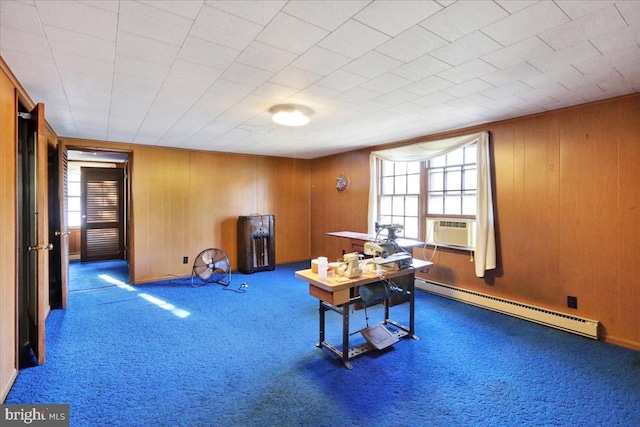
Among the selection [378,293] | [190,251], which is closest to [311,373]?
[378,293]

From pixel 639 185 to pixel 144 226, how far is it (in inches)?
250

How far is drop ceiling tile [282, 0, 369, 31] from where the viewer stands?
1509mm

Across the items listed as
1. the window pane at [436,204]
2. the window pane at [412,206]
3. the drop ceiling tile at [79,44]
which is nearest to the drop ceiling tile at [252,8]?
the drop ceiling tile at [79,44]

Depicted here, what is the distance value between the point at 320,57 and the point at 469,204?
3044mm

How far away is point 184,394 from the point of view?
218 cm

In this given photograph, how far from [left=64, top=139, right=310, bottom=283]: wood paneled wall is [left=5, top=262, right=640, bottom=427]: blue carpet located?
170 cm

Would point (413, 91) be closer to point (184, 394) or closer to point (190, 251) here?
point (184, 394)

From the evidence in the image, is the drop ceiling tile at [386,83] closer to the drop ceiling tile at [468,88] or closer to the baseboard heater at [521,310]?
the drop ceiling tile at [468,88]

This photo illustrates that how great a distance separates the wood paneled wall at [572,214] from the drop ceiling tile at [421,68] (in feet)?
6.27

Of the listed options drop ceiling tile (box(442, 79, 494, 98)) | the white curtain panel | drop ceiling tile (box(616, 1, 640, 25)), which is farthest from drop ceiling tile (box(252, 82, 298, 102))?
the white curtain panel

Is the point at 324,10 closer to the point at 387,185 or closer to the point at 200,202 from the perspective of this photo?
the point at 387,185

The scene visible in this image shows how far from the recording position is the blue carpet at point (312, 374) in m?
1.97

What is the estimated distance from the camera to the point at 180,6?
152 centimetres

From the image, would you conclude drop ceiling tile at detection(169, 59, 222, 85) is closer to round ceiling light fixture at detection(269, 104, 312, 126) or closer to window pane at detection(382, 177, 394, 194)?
round ceiling light fixture at detection(269, 104, 312, 126)
